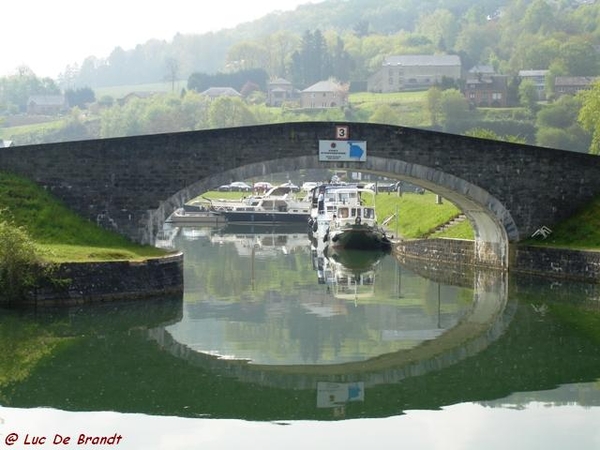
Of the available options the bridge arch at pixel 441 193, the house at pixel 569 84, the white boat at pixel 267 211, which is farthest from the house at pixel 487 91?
the bridge arch at pixel 441 193

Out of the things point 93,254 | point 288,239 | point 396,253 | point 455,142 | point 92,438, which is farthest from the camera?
point 288,239

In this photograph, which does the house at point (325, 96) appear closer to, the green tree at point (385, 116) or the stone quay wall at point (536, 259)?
the green tree at point (385, 116)

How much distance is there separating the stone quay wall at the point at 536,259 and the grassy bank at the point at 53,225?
1144cm

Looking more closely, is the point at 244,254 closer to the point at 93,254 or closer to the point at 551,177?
the point at 551,177

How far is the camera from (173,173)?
122 feet

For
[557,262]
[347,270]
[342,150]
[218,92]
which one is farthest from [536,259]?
[218,92]

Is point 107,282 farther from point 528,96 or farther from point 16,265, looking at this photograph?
point 528,96

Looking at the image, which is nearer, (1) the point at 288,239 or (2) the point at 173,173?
(2) the point at 173,173

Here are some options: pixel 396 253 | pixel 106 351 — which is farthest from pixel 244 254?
pixel 106 351

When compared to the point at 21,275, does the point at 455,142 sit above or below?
above

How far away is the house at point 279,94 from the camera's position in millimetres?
191000

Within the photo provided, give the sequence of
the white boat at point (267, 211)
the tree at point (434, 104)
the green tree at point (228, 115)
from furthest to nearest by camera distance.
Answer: the tree at point (434, 104) → the green tree at point (228, 115) → the white boat at point (267, 211)

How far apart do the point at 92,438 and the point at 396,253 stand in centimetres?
3266

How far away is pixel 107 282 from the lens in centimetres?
3184
